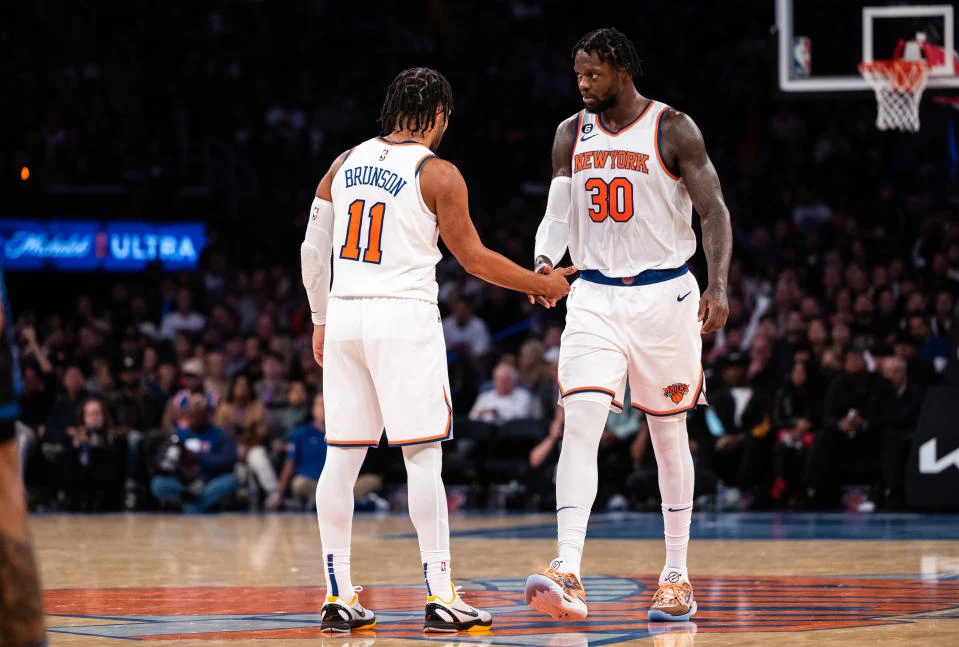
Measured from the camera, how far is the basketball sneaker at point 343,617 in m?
5.53

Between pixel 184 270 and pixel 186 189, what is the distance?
1.41m

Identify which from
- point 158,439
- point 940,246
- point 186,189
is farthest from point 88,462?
point 940,246

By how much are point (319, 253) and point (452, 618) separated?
1681 millimetres

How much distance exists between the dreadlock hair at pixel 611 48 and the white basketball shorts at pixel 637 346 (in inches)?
40.1

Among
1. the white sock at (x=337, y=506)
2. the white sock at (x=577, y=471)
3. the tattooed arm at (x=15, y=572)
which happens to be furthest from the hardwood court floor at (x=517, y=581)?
the tattooed arm at (x=15, y=572)

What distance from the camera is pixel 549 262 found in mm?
6238

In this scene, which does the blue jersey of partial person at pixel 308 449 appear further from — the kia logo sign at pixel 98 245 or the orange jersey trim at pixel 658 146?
the orange jersey trim at pixel 658 146

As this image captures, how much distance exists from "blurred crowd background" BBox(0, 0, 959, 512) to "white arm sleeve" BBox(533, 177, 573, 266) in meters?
6.96

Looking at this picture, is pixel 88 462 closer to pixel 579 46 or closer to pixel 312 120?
pixel 312 120

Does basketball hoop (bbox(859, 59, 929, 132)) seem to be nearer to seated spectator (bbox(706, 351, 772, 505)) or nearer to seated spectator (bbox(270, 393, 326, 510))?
seated spectator (bbox(706, 351, 772, 505))

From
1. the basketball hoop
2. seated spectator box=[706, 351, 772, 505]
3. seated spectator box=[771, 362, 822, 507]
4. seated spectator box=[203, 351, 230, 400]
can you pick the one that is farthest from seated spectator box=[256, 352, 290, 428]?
the basketball hoop

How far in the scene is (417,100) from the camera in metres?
5.84

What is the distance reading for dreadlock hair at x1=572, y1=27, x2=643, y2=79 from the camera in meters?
6.24

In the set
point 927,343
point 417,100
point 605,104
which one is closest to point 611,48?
point 605,104
